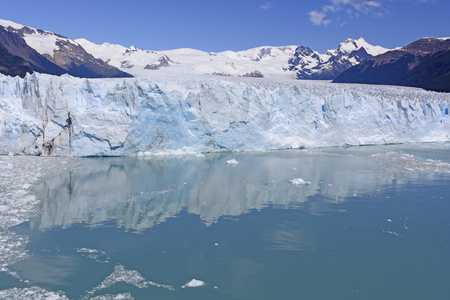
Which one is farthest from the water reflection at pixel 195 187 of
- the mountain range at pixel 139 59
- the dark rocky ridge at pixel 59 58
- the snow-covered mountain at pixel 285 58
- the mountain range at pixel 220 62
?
the snow-covered mountain at pixel 285 58

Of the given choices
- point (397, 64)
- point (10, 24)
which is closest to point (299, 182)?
point (397, 64)

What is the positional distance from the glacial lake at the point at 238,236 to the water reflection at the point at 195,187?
0.15ft

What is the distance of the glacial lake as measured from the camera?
513cm

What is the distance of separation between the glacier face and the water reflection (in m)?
1.34

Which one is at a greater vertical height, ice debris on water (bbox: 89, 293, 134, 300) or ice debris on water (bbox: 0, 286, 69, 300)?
ice debris on water (bbox: 0, 286, 69, 300)

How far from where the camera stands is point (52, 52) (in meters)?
61.3

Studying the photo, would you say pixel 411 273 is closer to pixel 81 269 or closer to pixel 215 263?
pixel 215 263

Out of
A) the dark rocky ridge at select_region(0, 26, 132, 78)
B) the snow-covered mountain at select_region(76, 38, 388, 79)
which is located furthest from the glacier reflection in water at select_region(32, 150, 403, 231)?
the snow-covered mountain at select_region(76, 38, 388, 79)

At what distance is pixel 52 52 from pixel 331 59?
57.6 metres

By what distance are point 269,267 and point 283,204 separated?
3582 millimetres

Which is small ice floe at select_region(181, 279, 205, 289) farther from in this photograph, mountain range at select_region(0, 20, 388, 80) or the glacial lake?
mountain range at select_region(0, 20, 388, 80)

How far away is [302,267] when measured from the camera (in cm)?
567

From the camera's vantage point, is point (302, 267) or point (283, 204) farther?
point (283, 204)

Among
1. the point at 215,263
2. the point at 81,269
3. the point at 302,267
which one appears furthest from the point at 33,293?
the point at 302,267
